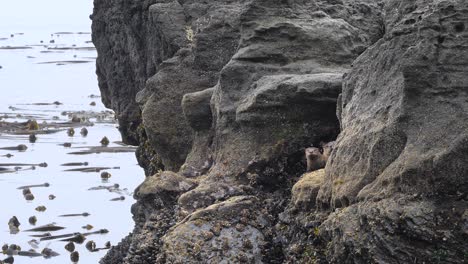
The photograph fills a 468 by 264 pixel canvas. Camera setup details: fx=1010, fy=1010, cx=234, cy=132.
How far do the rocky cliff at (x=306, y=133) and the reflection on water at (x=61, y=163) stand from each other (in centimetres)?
442

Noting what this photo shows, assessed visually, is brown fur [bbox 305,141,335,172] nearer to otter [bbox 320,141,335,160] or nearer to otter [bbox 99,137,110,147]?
otter [bbox 320,141,335,160]

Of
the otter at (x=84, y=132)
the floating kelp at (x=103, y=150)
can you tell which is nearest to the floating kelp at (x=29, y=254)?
the floating kelp at (x=103, y=150)

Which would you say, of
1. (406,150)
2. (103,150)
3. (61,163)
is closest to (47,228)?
(61,163)

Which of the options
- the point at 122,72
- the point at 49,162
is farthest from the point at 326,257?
the point at 49,162

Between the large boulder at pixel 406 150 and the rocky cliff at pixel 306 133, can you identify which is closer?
the large boulder at pixel 406 150

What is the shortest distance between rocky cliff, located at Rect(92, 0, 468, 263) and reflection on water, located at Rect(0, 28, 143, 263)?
4.42 m

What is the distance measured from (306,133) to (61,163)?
1834 cm

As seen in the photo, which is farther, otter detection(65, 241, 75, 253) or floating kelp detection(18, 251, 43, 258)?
otter detection(65, 241, 75, 253)

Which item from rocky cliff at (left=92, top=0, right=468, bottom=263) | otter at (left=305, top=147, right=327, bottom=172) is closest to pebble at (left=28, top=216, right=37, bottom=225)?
rocky cliff at (left=92, top=0, right=468, bottom=263)

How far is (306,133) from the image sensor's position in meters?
11.0

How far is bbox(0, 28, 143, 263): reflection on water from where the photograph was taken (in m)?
20.4

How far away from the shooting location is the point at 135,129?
18.5 meters

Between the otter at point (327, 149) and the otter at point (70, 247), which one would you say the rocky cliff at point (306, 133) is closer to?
the otter at point (327, 149)

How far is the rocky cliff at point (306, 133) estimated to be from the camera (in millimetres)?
7762
